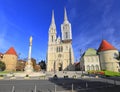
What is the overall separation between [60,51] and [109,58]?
30.7m

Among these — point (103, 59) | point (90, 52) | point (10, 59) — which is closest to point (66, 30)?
point (90, 52)

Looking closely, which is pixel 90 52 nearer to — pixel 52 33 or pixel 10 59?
pixel 52 33

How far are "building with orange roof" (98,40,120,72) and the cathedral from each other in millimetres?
19343

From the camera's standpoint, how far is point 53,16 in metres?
92.0

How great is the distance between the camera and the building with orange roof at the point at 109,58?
6028 centimetres

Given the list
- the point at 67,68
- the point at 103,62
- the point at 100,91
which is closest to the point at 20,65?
the point at 67,68

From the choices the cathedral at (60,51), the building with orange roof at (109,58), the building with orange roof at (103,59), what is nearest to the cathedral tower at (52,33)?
the cathedral at (60,51)

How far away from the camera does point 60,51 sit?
80688mm

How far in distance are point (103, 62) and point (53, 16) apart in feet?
160

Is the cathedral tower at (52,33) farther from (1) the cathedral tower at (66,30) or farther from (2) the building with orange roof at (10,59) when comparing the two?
(2) the building with orange roof at (10,59)

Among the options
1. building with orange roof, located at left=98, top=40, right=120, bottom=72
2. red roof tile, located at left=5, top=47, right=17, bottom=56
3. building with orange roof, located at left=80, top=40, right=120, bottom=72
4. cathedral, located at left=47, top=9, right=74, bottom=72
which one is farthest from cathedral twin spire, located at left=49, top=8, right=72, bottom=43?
building with orange roof, located at left=98, top=40, right=120, bottom=72

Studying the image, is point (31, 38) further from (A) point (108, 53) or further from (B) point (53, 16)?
(B) point (53, 16)

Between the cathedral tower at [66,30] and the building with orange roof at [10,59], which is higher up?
the cathedral tower at [66,30]

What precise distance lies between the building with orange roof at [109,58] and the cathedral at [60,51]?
1934 cm
